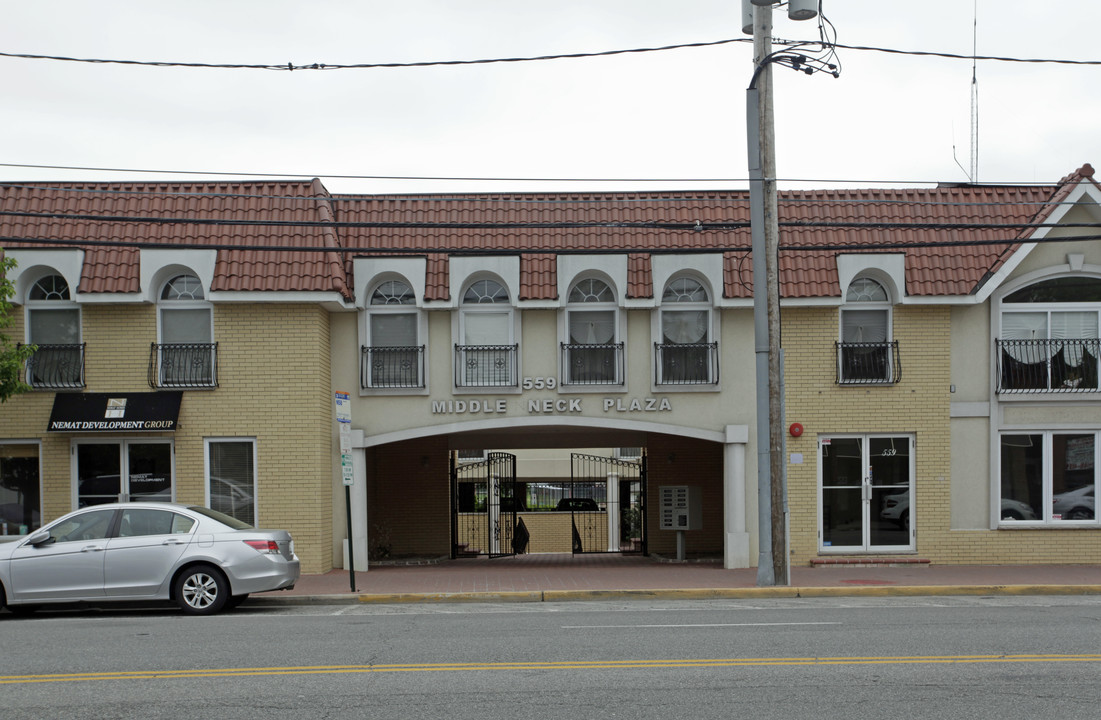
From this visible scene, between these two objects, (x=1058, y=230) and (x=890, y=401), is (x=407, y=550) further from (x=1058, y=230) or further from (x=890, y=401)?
(x=1058, y=230)

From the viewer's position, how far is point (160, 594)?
14148mm

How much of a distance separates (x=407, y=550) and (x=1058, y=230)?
13.8 m

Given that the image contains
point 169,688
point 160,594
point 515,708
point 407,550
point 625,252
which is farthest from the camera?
point 407,550

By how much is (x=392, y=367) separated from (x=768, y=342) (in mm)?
6924

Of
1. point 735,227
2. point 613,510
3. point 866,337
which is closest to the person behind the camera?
point 735,227

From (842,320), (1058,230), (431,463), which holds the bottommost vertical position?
(431,463)

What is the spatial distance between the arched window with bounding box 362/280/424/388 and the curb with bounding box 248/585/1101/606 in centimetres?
479

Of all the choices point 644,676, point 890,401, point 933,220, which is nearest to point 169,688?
point 644,676

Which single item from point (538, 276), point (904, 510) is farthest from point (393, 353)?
point (904, 510)

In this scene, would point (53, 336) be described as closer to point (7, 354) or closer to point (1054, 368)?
point (7, 354)

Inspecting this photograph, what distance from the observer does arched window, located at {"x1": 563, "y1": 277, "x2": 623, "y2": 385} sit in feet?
65.7

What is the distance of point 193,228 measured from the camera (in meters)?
19.7

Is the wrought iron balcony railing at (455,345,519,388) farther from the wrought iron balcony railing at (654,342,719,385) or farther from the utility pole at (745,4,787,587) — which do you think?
the utility pole at (745,4,787,587)

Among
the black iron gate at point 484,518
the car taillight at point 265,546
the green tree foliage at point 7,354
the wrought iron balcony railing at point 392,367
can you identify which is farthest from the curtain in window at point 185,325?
the black iron gate at point 484,518
